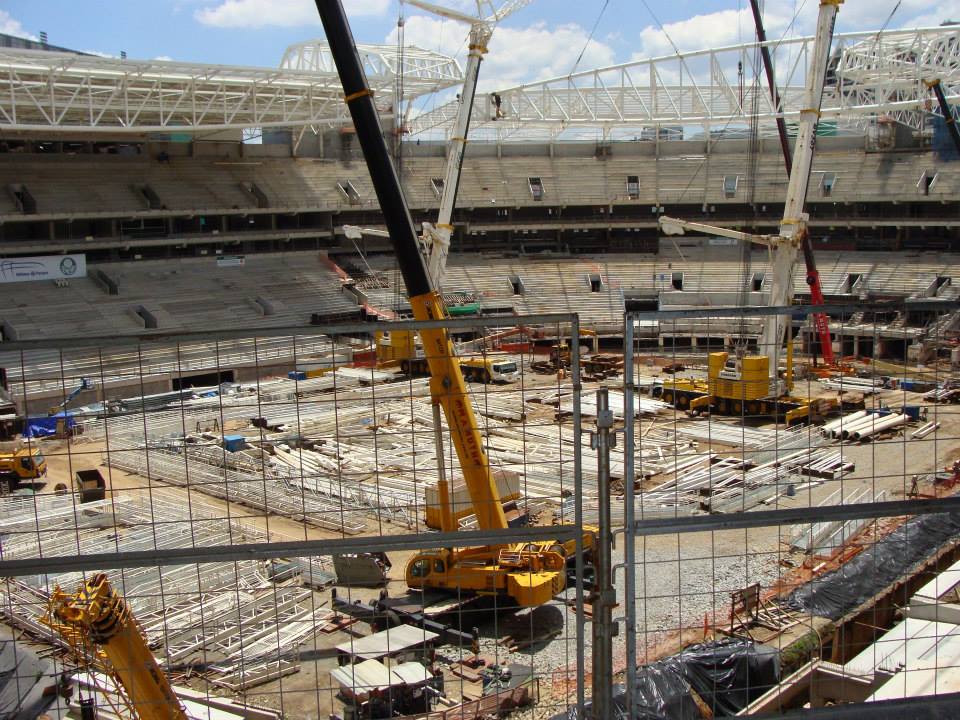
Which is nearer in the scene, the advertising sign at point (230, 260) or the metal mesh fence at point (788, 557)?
the metal mesh fence at point (788, 557)

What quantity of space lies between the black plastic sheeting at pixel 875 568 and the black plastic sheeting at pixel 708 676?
1827 mm

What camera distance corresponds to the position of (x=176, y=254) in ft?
113

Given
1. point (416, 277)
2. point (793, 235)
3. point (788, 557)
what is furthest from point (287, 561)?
point (793, 235)

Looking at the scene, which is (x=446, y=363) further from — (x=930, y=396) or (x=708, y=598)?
(x=930, y=396)

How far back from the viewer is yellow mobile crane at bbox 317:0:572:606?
6.26 meters

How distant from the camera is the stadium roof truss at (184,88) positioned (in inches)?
1038

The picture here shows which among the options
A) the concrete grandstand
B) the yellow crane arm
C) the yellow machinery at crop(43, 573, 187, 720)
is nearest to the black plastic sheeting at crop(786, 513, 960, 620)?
the yellow crane arm

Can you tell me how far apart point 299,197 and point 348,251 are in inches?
108

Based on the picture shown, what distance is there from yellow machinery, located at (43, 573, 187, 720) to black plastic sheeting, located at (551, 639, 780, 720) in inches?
97.0

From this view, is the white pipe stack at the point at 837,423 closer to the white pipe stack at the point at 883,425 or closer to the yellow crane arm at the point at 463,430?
the white pipe stack at the point at 883,425

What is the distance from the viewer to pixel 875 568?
9.30 meters

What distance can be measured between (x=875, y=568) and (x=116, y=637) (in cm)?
722

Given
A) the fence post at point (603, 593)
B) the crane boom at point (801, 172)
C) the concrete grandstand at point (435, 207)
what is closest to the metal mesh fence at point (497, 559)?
the fence post at point (603, 593)

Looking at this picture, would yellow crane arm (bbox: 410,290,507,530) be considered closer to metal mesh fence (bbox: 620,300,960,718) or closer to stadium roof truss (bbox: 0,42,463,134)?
metal mesh fence (bbox: 620,300,960,718)
